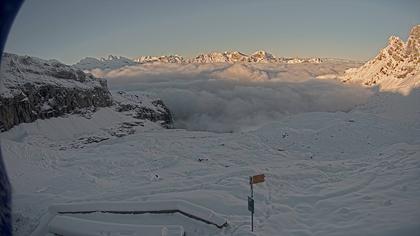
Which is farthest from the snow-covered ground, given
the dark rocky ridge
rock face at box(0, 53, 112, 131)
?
the dark rocky ridge

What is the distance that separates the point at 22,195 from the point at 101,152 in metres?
16.2

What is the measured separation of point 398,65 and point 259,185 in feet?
578

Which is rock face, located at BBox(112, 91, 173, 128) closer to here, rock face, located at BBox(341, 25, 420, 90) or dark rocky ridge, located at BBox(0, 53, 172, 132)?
dark rocky ridge, located at BBox(0, 53, 172, 132)

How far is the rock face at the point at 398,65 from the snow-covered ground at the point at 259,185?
4413 inches

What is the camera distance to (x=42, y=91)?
83.9m

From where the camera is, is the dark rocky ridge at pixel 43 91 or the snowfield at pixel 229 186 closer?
the snowfield at pixel 229 186

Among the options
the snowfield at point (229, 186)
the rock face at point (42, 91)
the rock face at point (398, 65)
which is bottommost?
the snowfield at point (229, 186)

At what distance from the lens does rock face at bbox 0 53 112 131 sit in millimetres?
72375

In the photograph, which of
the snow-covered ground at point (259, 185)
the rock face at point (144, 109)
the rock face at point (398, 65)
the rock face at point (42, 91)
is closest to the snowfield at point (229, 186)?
the snow-covered ground at point (259, 185)

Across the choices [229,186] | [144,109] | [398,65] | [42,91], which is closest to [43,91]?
[42,91]

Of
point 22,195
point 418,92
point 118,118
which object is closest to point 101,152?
point 22,195

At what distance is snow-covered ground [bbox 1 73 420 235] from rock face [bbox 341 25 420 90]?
11208 cm

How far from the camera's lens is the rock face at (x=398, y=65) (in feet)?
488

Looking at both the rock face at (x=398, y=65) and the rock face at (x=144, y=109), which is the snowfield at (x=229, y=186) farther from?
the rock face at (x=398, y=65)
